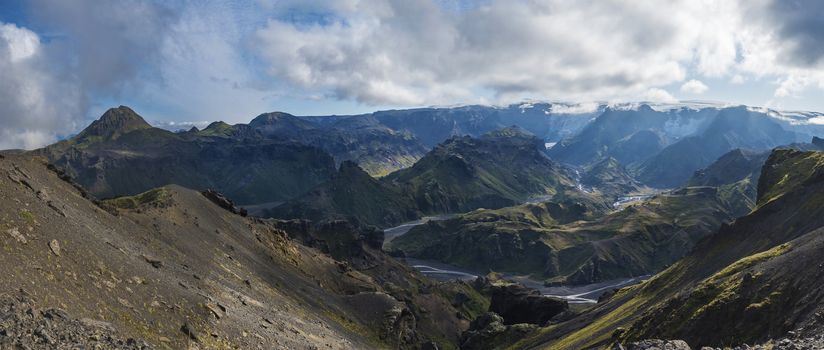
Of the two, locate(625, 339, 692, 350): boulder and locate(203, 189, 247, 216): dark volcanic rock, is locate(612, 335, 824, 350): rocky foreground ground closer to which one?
locate(625, 339, 692, 350): boulder

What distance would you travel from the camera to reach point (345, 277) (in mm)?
126688

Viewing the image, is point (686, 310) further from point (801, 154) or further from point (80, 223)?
point (801, 154)

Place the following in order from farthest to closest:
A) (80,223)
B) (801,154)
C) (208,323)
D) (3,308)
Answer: (801,154)
(80,223)
(208,323)
(3,308)

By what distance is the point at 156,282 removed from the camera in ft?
164

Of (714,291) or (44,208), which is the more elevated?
(44,208)

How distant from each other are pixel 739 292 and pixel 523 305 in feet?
317

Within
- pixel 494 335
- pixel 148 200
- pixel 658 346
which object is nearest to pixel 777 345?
pixel 658 346

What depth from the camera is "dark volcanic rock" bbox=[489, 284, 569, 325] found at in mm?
151000

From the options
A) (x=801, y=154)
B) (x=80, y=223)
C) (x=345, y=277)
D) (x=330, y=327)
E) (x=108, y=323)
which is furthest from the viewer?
(x=801, y=154)

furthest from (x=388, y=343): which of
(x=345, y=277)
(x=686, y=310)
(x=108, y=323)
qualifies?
(x=108, y=323)

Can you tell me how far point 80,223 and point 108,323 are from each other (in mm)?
22230

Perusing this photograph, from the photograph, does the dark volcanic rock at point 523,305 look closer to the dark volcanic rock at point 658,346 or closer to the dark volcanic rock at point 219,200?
the dark volcanic rock at point 219,200

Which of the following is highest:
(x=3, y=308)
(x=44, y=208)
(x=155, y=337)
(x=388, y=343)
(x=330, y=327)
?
(x=44, y=208)

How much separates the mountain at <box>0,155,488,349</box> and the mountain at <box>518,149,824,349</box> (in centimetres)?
3919
